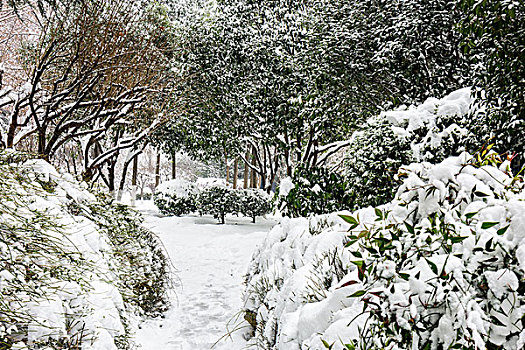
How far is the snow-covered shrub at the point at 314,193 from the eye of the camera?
497 centimetres

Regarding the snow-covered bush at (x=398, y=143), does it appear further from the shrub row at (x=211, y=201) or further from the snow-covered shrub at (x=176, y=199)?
the snow-covered shrub at (x=176, y=199)

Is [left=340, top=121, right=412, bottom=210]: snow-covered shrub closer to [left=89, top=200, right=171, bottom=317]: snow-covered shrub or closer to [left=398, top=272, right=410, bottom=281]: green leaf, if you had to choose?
[left=89, top=200, right=171, bottom=317]: snow-covered shrub

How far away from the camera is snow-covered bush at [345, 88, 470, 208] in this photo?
4.14 metres

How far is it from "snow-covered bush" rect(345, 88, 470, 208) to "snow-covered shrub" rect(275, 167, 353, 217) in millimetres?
393

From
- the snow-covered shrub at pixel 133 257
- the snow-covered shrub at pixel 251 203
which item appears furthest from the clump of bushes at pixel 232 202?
the snow-covered shrub at pixel 133 257

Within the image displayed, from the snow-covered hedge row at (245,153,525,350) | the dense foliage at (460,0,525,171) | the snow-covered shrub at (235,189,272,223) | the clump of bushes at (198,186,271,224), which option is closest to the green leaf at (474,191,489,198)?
the snow-covered hedge row at (245,153,525,350)

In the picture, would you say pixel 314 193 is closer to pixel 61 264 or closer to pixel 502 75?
pixel 502 75

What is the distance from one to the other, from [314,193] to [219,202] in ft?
25.8

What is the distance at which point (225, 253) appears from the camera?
326 inches

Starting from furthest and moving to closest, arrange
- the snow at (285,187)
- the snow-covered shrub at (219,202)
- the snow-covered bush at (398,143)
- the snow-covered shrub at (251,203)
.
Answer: the snow-covered shrub at (251,203) → the snow-covered shrub at (219,202) → the snow at (285,187) → the snow-covered bush at (398,143)

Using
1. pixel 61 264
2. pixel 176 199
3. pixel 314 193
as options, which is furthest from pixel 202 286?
pixel 176 199

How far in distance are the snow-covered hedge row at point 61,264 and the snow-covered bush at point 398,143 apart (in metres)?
2.56

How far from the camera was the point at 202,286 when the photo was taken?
239 inches

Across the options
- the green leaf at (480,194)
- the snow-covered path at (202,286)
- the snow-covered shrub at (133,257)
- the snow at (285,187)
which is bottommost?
the snow-covered path at (202,286)
